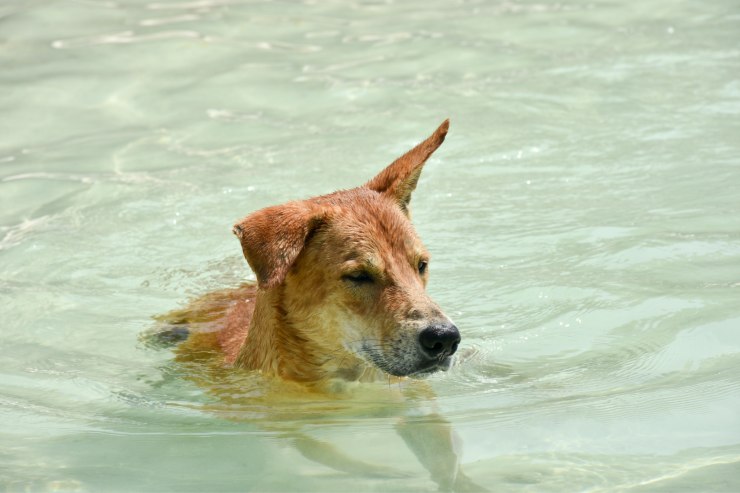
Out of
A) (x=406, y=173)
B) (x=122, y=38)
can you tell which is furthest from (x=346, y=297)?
(x=122, y=38)

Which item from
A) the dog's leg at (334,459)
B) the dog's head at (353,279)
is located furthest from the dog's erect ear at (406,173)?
the dog's leg at (334,459)

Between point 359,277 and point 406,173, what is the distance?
2.77ft

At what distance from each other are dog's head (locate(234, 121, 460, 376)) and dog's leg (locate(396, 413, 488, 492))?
10.4 inches

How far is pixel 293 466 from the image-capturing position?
5.39 m

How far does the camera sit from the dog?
232 inches

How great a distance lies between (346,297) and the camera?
6195 mm

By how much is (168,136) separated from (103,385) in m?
4.98

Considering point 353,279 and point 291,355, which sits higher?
point 353,279

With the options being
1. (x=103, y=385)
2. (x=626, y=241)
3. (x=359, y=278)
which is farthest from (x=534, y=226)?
(x=103, y=385)

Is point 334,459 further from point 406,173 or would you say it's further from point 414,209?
point 414,209

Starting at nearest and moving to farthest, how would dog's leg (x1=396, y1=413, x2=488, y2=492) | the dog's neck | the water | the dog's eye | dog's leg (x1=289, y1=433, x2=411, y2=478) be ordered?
1. dog's leg (x1=396, y1=413, x2=488, y2=492)
2. dog's leg (x1=289, y1=433, x2=411, y2=478)
3. the water
4. the dog's eye
5. the dog's neck

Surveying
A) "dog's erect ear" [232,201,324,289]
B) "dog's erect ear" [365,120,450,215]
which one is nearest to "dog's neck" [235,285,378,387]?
"dog's erect ear" [232,201,324,289]

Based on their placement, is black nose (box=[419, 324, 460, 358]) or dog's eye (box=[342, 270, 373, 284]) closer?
black nose (box=[419, 324, 460, 358])

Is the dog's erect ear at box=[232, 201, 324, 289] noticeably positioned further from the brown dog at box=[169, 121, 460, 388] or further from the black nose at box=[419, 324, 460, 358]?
the black nose at box=[419, 324, 460, 358]
